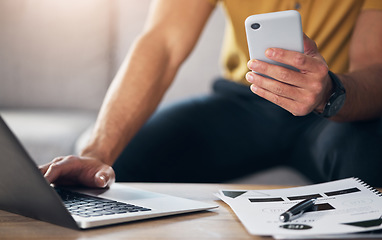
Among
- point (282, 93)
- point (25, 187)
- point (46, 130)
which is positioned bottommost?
point (46, 130)

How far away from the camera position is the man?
1.09m

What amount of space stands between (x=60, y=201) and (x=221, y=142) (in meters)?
0.83

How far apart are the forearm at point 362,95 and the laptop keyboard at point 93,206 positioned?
0.55 meters

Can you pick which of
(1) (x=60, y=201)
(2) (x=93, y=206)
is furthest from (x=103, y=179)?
(1) (x=60, y=201)

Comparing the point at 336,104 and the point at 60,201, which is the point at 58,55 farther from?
the point at 60,201

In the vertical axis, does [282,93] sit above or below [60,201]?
above

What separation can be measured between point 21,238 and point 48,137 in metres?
0.95

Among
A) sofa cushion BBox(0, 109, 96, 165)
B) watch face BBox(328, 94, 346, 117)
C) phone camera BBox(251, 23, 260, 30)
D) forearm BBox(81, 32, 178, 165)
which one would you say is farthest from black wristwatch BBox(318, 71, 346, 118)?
sofa cushion BBox(0, 109, 96, 165)

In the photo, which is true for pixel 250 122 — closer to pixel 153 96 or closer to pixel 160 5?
pixel 153 96

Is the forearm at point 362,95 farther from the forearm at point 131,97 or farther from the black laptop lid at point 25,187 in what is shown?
the black laptop lid at point 25,187

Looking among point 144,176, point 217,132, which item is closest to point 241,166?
point 217,132

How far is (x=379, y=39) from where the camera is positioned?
1.18 metres

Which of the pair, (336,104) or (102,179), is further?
(336,104)

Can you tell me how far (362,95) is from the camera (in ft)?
3.41
